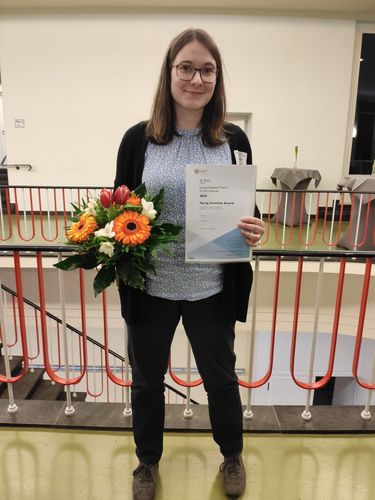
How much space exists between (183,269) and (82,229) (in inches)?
14.1

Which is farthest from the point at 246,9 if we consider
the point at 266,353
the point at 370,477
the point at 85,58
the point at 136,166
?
the point at 370,477

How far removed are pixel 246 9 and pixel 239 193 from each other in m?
6.78

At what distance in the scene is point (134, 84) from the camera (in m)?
6.89

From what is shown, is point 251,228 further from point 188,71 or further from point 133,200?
point 188,71

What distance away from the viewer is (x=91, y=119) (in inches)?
276

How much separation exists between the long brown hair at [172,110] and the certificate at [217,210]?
149mm

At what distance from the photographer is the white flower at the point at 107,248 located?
3.49ft

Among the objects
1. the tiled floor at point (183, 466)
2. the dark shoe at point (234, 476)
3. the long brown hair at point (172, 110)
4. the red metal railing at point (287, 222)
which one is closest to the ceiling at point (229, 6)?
the red metal railing at point (287, 222)

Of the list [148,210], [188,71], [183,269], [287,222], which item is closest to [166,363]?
[183,269]

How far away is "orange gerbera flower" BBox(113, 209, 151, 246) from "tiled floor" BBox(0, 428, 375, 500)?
110 centimetres

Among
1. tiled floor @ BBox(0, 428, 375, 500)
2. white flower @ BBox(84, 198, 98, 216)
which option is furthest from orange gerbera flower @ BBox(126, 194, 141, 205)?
tiled floor @ BBox(0, 428, 375, 500)

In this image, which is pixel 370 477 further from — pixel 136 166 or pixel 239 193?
pixel 136 166

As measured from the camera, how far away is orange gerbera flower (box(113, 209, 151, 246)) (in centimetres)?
106

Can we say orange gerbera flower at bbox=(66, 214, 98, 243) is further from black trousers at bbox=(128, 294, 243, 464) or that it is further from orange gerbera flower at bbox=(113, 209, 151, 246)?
black trousers at bbox=(128, 294, 243, 464)
